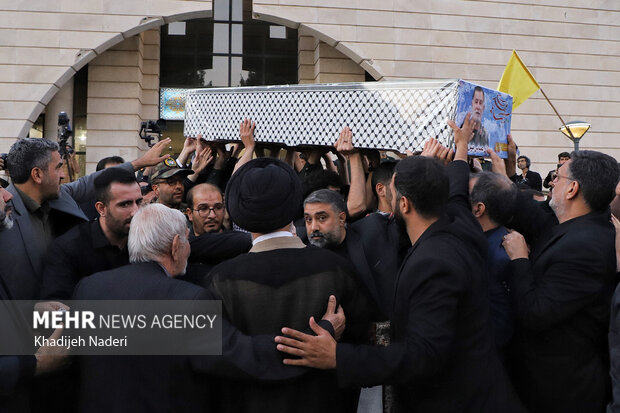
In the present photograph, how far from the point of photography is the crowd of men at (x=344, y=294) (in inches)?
80.9

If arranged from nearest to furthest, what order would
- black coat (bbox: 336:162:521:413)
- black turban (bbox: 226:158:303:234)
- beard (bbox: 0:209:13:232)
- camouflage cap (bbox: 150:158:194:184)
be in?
black coat (bbox: 336:162:521:413)
black turban (bbox: 226:158:303:234)
beard (bbox: 0:209:13:232)
camouflage cap (bbox: 150:158:194:184)

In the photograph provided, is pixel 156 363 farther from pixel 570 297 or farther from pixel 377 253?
pixel 570 297

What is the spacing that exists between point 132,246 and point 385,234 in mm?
1574

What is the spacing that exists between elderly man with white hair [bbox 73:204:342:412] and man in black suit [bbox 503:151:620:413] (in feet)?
3.36

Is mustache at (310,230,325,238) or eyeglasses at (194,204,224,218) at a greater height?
eyeglasses at (194,204,224,218)

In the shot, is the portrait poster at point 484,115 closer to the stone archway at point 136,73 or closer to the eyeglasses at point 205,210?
the eyeglasses at point 205,210

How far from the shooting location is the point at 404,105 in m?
3.79

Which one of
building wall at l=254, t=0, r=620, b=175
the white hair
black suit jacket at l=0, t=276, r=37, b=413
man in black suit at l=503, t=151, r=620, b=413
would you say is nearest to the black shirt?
black suit jacket at l=0, t=276, r=37, b=413

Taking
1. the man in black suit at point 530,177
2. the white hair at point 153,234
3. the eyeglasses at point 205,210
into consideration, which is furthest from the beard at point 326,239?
the man in black suit at point 530,177

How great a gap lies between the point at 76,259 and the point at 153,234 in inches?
30.7

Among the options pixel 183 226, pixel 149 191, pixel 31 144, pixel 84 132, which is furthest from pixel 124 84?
pixel 183 226

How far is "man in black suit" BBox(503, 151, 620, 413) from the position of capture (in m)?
2.44

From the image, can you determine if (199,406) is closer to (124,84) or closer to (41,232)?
(41,232)

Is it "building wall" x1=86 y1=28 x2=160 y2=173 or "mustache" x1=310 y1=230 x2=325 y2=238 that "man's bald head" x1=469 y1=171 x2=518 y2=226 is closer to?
"mustache" x1=310 y1=230 x2=325 y2=238
